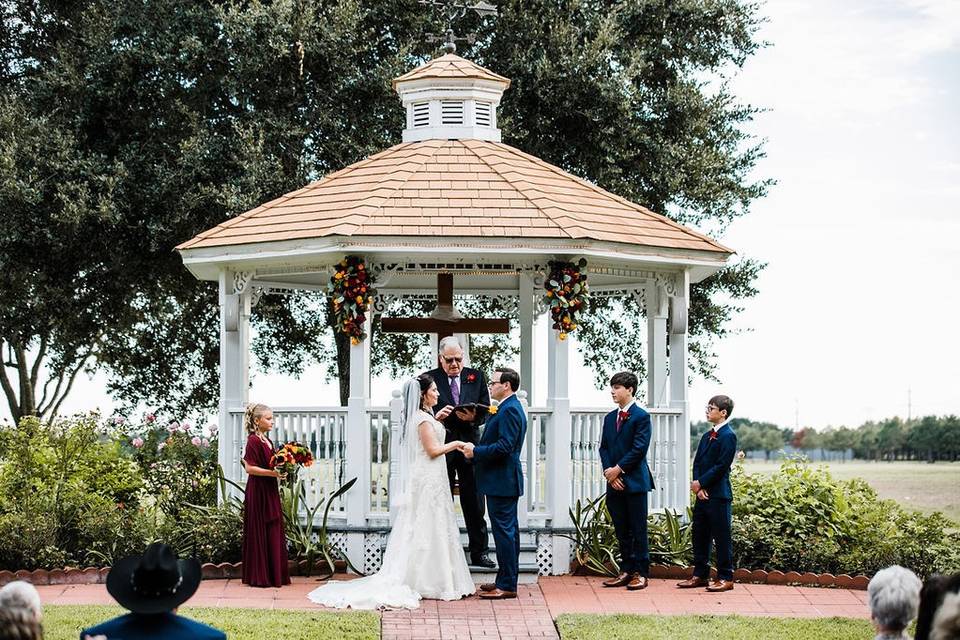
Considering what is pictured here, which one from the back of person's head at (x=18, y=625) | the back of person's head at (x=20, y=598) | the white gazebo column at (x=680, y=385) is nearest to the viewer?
the back of person's head at (x=18, y=625)

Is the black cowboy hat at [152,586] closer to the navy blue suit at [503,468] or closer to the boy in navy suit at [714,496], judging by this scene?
the navy blue suit at [503,468]

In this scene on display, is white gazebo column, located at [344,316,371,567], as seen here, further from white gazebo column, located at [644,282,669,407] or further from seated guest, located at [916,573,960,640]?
seated guest, located at [916,573,960,640]

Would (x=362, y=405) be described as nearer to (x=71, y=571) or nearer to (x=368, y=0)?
(x=71, y=571)

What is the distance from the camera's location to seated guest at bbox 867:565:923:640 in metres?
5.65

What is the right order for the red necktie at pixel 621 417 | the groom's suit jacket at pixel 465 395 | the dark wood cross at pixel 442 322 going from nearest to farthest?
the red necktie at pixel 621 417
the groom's suit jacket at pixel 465 395
the dark wood cross at pixel 442 322

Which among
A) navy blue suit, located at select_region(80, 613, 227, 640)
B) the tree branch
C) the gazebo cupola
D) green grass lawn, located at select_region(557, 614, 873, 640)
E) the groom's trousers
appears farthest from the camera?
the tree branch

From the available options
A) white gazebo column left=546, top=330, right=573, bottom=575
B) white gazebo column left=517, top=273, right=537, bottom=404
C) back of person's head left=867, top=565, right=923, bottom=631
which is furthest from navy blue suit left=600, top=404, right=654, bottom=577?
back of person's head left=867, top=565, right=923, bottom=631

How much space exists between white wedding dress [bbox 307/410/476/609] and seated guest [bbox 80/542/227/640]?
17.5ft

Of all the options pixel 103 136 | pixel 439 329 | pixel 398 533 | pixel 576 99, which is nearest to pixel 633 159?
pixel 576 99

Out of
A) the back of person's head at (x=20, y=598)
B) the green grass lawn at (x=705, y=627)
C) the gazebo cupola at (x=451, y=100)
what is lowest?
the green grass lawn at (x=705, y=627)

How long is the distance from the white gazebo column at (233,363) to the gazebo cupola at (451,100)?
2.80 meters

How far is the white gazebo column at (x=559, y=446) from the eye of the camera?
40.4ft

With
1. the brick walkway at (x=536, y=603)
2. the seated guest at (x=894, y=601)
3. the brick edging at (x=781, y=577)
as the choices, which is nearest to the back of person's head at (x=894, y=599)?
the seated guest at (x=894, y=601)

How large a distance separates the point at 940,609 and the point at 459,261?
8.06m
